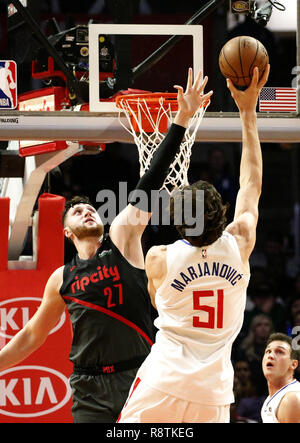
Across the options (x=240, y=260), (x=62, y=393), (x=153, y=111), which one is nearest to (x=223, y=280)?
(x=240, y=260)

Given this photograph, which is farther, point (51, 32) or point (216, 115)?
point (51, 32)

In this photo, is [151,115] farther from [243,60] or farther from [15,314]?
[15,314]

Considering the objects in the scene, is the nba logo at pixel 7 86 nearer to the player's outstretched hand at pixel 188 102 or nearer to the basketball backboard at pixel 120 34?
the basketball backboard at pixel 120 34

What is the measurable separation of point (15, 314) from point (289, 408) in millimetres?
2362

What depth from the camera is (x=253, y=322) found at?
382 inches

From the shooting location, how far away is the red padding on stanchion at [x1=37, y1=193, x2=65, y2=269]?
690cm

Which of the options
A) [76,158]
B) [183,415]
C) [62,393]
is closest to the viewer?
[183,415]

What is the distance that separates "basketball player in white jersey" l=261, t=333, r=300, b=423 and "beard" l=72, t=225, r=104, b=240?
187 centimetres

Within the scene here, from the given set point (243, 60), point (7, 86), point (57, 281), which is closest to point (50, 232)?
point (7, 86)

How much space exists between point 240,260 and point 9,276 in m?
3.58

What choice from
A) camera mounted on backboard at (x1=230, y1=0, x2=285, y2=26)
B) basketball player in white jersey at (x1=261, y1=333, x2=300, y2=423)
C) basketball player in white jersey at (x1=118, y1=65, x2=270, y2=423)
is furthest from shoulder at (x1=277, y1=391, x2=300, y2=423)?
camera mounted on backboard at (x1=230, y1=0, x2=285, y2=26)

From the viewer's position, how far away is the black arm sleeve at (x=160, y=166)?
12.9 ft

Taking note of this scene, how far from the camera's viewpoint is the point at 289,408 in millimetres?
5867

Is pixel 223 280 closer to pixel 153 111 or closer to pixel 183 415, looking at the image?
pixel 183 415
